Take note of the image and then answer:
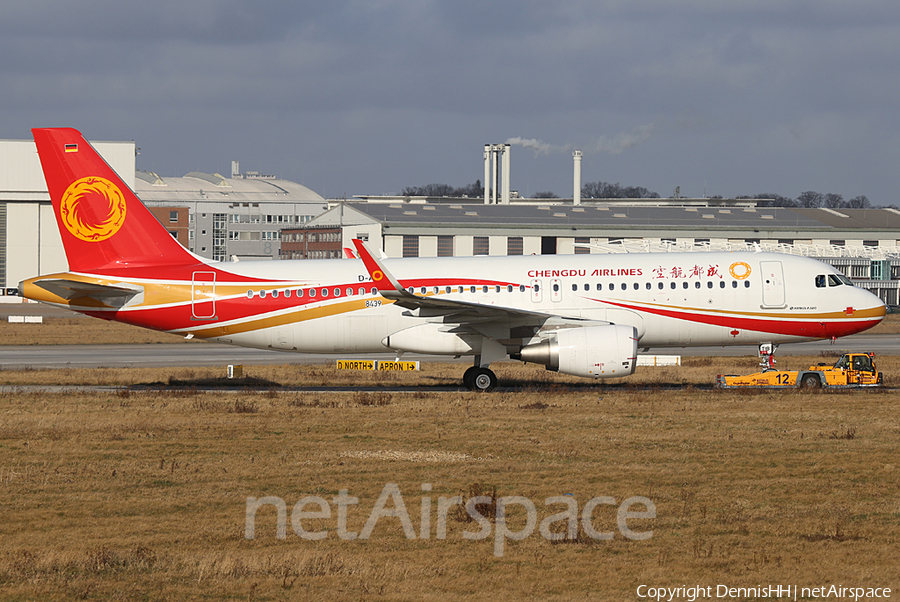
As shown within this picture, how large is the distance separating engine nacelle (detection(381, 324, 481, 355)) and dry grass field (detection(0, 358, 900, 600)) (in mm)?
1745

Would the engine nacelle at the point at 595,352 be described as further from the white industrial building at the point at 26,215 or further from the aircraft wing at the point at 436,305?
the white industrial building at the point at 26,215

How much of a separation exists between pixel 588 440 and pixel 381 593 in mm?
10989

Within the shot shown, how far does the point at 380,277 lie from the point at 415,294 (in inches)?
93.9

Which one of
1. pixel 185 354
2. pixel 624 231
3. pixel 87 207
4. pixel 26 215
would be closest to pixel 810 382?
pixel 87 207

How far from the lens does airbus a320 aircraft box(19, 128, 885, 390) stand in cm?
3103

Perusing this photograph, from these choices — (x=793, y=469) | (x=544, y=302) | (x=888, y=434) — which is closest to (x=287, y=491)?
(x=793, y=469)

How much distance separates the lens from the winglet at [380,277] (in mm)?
28312

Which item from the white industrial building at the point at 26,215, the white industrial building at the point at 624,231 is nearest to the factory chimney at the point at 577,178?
the white industrial building at the point at 624,231

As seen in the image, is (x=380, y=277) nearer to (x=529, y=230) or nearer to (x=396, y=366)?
(x=396, y=366)

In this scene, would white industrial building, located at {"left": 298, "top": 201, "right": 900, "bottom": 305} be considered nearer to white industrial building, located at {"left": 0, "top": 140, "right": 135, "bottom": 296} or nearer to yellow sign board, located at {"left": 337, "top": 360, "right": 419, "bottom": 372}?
white industrial building, located at {"left": 0, "top": 140, "right": 135, "bottom": 296}

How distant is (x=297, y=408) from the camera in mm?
27703

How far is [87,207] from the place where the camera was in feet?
104

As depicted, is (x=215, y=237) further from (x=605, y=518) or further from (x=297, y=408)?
(x=605, y=518)

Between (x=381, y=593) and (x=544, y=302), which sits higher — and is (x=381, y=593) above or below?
below
